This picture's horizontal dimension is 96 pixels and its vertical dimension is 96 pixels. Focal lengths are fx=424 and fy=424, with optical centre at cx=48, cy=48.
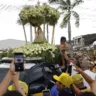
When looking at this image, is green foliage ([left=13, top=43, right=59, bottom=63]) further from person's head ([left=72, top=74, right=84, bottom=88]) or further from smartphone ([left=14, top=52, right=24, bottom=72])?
smartphone ([left=14, top=52, right=24, bottom=72])

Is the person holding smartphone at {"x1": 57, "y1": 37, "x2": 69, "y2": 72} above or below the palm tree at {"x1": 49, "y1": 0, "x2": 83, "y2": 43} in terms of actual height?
below

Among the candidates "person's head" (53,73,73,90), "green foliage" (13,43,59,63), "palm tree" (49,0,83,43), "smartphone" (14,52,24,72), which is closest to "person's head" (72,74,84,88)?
"person's head" (53,73,73,90)

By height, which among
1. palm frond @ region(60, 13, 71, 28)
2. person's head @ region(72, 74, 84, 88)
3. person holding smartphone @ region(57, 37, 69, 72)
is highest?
palm frond @ region(60, 13, 71, 28)

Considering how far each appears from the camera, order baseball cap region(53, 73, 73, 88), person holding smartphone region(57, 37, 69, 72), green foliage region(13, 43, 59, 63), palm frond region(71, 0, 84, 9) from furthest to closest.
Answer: palm frond region(71, 0, 84, 9), green foliage region(13, 43, 59, 63), person holding smartphone region(57, 37, 69, 72), baseball cap region(53, 73, 73, 88)

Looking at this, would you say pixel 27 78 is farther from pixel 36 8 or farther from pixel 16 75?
pixel 36 8

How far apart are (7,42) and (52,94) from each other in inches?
1613

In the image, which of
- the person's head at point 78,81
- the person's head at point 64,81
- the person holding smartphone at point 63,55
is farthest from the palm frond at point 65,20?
the person's head at point 64,81

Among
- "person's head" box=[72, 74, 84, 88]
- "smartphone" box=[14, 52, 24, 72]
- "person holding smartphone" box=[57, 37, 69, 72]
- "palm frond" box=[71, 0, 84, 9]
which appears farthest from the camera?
"palm frond" box=[71, 0, 84, 9]

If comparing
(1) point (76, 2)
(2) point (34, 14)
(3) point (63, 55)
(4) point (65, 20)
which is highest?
(1) point (76, 2)

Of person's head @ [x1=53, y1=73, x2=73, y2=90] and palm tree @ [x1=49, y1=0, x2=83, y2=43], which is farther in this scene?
palm tree @ [x1=49, y1=0, x2=83, y2=43]

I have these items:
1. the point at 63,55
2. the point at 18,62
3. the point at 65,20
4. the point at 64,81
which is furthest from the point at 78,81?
the point at 65,20

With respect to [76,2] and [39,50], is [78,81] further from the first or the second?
[76,2]

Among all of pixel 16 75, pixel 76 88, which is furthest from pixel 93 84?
pixel 16 75

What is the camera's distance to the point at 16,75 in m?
4.80
